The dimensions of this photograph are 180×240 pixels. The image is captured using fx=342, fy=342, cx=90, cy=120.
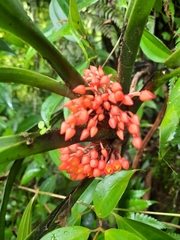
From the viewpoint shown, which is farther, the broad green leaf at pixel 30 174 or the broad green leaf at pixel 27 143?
the broad green leaf at pixel 30 174

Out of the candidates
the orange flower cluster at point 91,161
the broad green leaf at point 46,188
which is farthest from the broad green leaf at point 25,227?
the broad green leaf at point 46,188

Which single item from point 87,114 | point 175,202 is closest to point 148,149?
point 175,202

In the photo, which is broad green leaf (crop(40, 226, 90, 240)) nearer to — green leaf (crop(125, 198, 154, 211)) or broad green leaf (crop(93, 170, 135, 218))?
broad green leaf (crop(93, 170, 135, 218))

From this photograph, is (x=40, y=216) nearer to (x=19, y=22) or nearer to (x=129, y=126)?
(x=129, y=126)

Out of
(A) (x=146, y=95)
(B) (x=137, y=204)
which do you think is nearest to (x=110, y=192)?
(A) (x=146, y=95)

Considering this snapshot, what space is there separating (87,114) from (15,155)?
0.40 feet

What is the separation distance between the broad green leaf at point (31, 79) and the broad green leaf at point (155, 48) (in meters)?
0.21

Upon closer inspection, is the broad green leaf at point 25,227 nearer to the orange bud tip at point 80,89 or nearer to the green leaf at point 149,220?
the green leaf at point 149,220

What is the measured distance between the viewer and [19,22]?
1.44ft

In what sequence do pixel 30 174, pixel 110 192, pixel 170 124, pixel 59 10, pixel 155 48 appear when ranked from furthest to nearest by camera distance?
1. pixel 30 174
2. pixel 59 10
3. pixel 155 48
4. pixel 110 192
5. pixel 170 124

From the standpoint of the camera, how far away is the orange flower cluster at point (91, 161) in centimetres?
57

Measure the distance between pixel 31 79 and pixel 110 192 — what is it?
8.5 inches

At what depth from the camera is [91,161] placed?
56cm

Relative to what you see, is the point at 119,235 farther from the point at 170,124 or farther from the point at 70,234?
the point at 170,124
